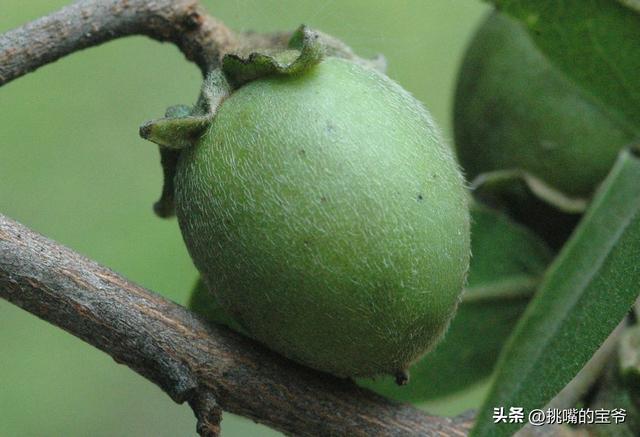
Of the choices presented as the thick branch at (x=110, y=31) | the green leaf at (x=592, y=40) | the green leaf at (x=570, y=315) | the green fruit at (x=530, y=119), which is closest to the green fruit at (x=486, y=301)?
→ the green fruit at (x=530, y=119)

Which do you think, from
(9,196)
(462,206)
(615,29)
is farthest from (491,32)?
(9,196)

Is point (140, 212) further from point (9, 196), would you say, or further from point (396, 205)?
point (396, 205)

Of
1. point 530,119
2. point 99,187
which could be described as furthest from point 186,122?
point 99,187

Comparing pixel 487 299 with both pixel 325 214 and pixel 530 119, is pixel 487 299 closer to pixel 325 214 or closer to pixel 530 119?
pixel 530 119

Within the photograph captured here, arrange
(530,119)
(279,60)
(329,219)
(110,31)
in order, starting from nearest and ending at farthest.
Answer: (329,219), (279,60), (110,31), (530,119)

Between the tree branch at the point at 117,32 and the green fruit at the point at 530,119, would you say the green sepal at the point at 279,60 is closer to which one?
the tree branch at the point at 117,32
